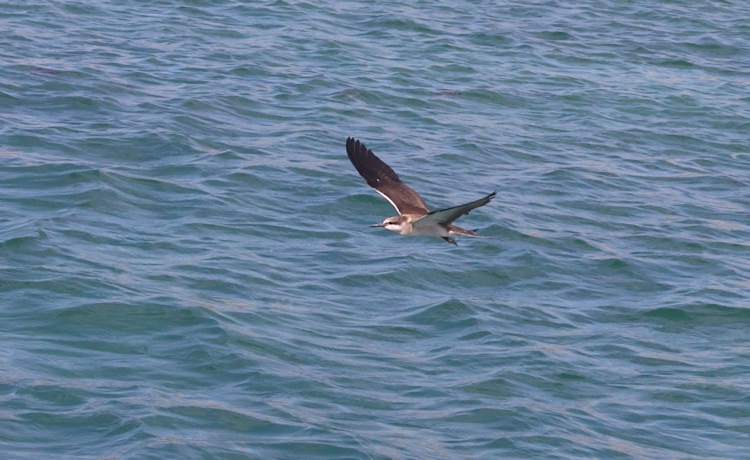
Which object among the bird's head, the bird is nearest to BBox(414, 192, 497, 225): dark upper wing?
the bird

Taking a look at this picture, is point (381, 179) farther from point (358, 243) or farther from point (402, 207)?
point (358, 243)

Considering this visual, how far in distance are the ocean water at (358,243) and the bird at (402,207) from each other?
4.01 feet

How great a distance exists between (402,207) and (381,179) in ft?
1.98

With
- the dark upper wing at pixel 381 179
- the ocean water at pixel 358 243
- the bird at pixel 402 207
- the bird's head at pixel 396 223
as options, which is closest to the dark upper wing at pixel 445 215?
the bird at pixel 402 207

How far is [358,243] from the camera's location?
15.5 m

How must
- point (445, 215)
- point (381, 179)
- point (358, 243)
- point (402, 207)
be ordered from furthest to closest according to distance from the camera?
point (358, 243), point (381, 179), point (402, 207), point (445, 215)

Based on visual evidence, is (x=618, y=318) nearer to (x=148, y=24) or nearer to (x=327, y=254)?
(x=327, y=254)

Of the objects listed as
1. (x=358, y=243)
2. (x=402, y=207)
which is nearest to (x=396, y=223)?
(x=402, y=207)

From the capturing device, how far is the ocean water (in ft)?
37.2

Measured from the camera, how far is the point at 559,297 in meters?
14.4

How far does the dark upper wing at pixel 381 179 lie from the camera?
42.8 feet

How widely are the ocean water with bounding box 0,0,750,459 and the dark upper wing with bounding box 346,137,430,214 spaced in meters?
1.31

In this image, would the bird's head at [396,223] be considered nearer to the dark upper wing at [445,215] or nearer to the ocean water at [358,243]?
the dark upper wing at [445,215]

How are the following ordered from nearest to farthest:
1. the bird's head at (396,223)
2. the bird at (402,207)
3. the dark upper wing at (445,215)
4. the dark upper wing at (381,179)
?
the dark upper wing at (445,215) < the bird at (402,207) < the bird's head at (396,223) < the dark upper wing at (381,179)
